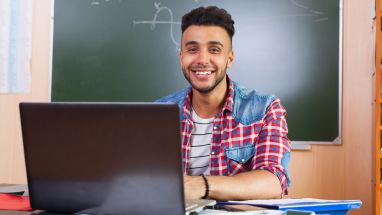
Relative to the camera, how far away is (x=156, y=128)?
988 mm

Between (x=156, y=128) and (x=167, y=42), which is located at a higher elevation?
(x=167, y=42)

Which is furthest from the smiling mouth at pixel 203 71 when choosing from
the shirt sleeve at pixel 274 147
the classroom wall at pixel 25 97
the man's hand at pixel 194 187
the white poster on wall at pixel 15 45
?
the white poster on wall at pixel 15 45

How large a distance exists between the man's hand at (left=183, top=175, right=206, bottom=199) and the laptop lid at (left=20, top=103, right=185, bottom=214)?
28cm

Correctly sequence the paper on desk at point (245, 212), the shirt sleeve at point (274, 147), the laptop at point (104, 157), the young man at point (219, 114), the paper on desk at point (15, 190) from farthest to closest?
Answer: the young man at point (219, 114), the shirt sleeve at point (274, 147), the paper on desk at point (15, 190), the paper on desk at point (245, 212), the laptop at point (104, 157)

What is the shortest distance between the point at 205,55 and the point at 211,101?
0.61 ft

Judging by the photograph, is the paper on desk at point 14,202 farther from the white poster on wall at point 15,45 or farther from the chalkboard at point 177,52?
the white poster on wall at point 15,45

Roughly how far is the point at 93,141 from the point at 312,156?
7.00 ft

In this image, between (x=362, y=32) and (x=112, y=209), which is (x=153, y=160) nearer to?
(x=112, y=209)

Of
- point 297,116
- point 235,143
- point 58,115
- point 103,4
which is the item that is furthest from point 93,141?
point 103,4

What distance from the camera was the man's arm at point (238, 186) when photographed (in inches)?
51.7

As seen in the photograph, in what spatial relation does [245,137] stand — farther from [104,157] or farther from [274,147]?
[104,157]

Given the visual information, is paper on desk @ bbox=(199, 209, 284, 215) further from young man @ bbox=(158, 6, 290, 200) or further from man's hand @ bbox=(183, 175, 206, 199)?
young man @ bbox=(158, 6, 290, 200)

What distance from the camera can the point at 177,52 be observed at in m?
3.13

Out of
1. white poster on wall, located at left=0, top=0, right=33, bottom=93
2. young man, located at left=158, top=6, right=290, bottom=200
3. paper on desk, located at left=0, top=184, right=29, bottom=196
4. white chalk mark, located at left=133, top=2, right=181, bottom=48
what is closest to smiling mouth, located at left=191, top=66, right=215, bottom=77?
young man, located at left=158, top=6, right=290, bottom=200
